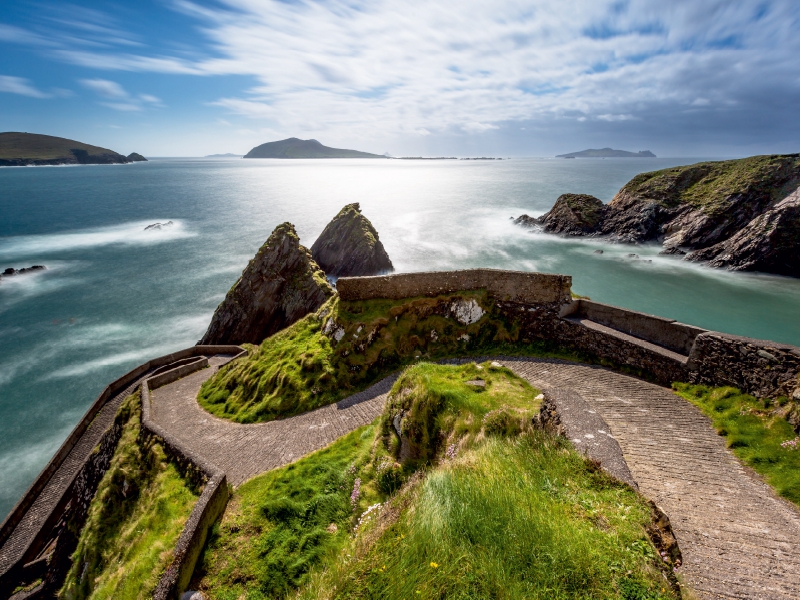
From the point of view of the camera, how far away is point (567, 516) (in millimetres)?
5539

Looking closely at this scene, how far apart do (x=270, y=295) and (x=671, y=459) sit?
1250 inches

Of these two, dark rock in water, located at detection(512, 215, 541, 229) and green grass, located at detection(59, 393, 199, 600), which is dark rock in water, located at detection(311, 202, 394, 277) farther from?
dark rock in water, located at detection(512, 215, 541, 229)

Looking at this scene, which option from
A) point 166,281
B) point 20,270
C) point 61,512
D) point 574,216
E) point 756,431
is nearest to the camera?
point 756,431

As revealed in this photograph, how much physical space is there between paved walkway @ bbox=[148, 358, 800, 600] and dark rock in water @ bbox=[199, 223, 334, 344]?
15.9m

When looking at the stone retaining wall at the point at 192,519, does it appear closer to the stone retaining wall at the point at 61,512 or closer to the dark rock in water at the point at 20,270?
the stone retaining wall at the point at 61,512

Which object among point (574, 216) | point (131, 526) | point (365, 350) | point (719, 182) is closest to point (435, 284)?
point (365, 350)

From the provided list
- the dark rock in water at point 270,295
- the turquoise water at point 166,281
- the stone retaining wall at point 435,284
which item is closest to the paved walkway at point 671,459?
the stone retaining wall at point 435,284

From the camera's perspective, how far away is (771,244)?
46406mm

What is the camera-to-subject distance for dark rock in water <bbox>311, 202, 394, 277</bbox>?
48.8 metres

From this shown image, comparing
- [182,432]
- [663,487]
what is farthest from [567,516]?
[182,432]

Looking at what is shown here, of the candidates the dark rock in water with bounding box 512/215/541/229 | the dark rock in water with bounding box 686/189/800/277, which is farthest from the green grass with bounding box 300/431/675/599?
the dark rock in water with bounding box 512/215/541/229

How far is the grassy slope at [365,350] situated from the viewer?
16.1 m

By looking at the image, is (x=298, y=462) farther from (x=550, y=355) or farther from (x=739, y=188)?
(x=739, y=188)

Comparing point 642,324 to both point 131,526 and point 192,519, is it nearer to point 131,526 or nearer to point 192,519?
point 192,519
